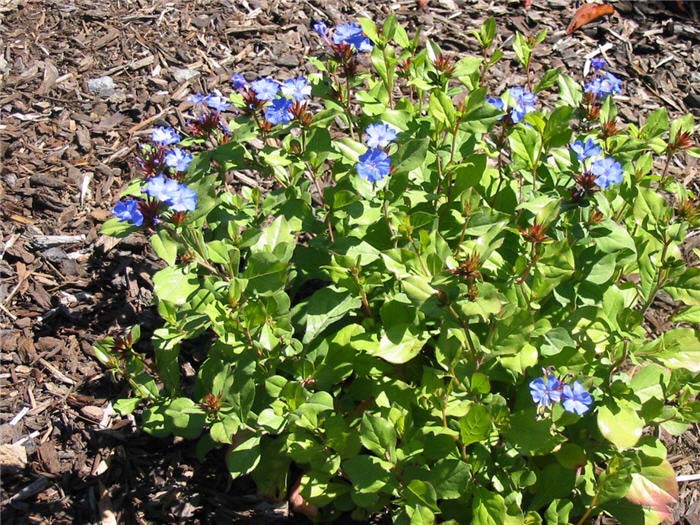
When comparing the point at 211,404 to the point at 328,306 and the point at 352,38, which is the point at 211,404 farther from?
the point at 352,38

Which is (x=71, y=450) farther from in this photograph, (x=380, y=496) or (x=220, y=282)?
(x=380, y=496)

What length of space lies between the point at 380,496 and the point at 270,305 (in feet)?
3.15

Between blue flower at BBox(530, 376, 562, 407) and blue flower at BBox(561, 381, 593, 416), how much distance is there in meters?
0.03

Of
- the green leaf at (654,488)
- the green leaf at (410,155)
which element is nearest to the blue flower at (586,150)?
the green leaf at (410,155)

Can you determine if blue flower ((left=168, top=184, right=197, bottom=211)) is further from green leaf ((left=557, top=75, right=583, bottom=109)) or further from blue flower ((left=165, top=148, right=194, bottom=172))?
green leaf ((left=557, top=75, right=583, bottom=109))

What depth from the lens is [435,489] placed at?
2795mm

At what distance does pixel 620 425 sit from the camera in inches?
110

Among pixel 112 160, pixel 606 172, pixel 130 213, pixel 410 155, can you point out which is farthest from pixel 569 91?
pixel 112 160

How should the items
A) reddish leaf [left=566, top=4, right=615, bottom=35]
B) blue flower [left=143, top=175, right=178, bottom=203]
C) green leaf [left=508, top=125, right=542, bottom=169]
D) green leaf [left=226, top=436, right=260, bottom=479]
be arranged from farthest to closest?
reddish leaf [left=566, top=4, right=615, bottom=35] < green leaf [left=508, top=125, right=542, bottom=169] < green leaf [left=226, top=436, right=260, bottom=479] < blue flower [left=143, top=175, right=178, bottom=203]

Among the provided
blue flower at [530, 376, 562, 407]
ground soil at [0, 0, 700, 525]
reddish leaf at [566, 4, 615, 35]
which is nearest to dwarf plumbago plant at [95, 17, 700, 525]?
blue flower at [530, 376, 562, 407]

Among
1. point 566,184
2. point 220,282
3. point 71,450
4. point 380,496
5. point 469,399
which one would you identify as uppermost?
point 566,184

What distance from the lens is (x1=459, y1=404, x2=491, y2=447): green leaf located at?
105 inches

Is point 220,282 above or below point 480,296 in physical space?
below

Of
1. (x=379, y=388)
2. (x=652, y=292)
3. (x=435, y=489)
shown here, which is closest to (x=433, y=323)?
(x=379, y=388)
